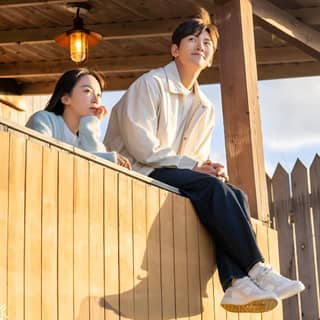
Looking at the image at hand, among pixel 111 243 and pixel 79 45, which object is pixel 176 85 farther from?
pixel 79 45

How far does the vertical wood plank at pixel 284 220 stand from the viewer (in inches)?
339

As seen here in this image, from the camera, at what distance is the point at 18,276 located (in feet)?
12.6

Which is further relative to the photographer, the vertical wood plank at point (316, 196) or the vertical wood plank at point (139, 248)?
the vertical wood plank at point (316, 196)

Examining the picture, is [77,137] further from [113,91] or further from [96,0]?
[113,91]

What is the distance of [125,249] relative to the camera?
15.3 feet

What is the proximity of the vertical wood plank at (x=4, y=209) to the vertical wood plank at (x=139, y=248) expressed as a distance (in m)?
1.04

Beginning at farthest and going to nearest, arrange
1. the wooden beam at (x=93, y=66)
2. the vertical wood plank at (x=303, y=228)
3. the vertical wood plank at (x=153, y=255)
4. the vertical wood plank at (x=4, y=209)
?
the wooden beam at (x=93, y=66), the vertical wood plank at (x=303, y=228), the vertical wood plank at (x=153, y=255), the vertical wood plank at (x=4, y=209)

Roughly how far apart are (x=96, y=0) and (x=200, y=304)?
11.4 feet

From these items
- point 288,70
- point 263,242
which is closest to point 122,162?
point 263,242

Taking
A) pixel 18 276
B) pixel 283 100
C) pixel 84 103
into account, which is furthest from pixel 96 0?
pixel 283 100

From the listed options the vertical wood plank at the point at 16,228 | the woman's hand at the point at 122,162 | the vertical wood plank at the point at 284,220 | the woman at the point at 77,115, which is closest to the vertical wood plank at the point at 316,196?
the vertical wood plank at the point at 284,220

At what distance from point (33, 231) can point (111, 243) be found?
65 centimetres

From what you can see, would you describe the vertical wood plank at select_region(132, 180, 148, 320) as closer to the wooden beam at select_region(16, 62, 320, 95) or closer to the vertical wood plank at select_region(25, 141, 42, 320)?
the vertical wood plank at select_region(25, 141, 42, 320)

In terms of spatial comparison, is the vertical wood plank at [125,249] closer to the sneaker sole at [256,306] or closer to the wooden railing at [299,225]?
the sneaker sole at [256,306]
